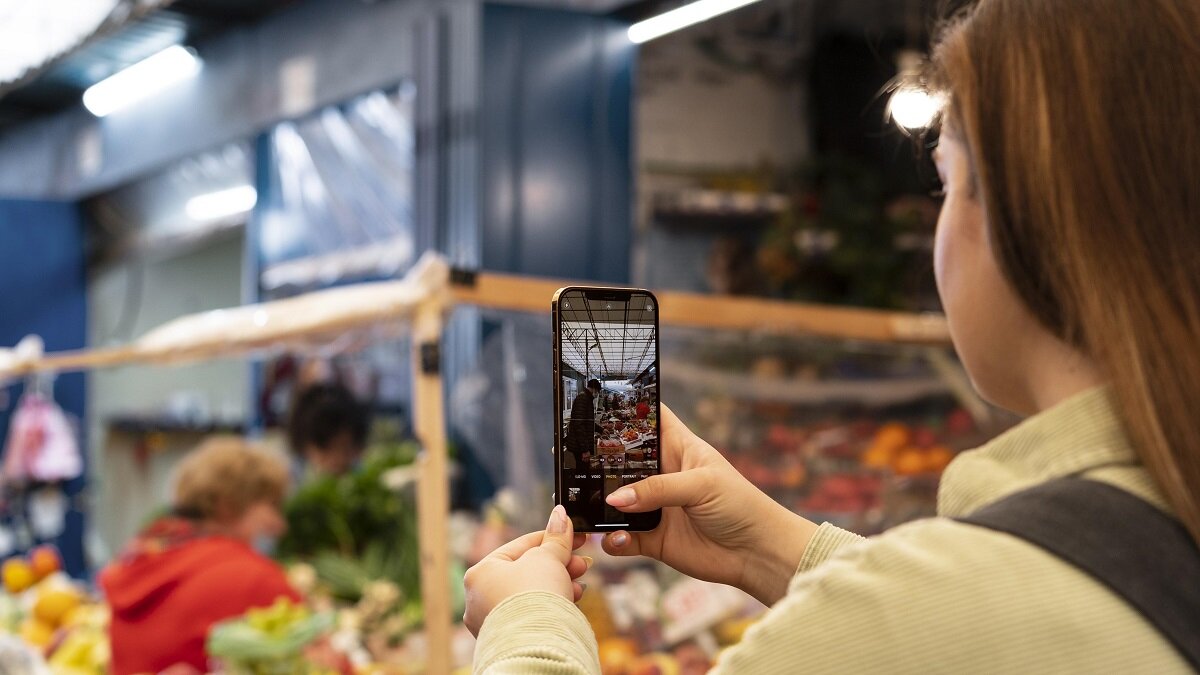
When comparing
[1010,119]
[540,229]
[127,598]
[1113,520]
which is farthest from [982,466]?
[540,229]

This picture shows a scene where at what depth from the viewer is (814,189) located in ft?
19.6

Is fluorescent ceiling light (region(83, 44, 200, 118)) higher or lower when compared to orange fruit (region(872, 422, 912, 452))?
higher

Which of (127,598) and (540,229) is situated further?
(540,229)

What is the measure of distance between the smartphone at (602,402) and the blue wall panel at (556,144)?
3892 mm

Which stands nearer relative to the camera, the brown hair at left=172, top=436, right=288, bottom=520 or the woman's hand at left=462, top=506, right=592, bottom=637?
the woman's hand at left=462, top=506, right=592, bottom=637

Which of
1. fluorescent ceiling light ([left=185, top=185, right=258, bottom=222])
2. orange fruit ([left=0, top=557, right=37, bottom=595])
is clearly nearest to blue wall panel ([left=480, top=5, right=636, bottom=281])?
orange fruit ([left=0, top=557, right=37, bottom=595])

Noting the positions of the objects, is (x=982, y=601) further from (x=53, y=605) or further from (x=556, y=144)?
(x=556, y=144)

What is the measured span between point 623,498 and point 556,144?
14.0ft

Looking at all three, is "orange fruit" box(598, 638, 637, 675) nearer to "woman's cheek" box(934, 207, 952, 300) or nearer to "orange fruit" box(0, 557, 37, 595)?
"woman's cheek" box(934, 207, 952, 300)

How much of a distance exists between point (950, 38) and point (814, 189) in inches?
207

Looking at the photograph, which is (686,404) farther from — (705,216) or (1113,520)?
(705,216)

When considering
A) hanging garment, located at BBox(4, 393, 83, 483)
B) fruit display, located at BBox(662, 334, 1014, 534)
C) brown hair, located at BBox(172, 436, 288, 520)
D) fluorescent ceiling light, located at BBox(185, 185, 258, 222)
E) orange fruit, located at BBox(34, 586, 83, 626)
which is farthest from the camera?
fluorescent ceiling light, located at BBox(185, 185, 258, 222)

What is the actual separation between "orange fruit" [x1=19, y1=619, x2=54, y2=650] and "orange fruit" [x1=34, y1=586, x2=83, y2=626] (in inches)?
1.0

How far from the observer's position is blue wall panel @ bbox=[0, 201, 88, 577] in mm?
8547
